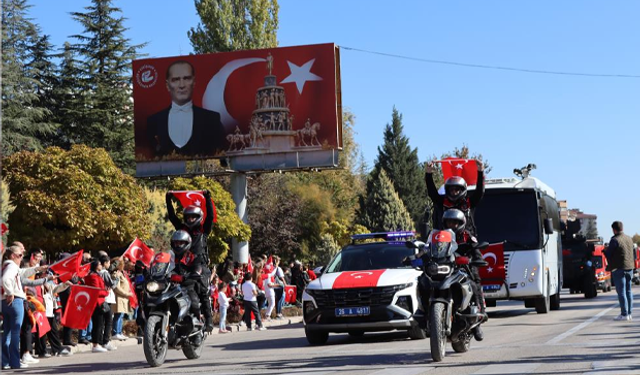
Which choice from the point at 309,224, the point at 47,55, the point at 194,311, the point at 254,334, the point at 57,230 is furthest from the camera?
the point at 309,224

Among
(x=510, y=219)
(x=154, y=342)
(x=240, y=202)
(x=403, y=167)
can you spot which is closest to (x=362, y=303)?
(x=154, y=342)

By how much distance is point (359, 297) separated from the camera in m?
15.7

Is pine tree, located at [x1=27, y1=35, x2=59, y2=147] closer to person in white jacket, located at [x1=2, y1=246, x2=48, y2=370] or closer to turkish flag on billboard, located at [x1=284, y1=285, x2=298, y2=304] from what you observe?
turkish flag on billboard, located at [x1=284, y1=285, x2=298, y2=304]

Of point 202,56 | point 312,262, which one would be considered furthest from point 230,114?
point 312,262

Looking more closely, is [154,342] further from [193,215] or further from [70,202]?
[70,202]

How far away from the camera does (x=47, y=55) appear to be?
186 ft

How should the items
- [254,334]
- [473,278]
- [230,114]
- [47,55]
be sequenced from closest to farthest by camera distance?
[473,278] → [254,334] → [230,114] → [47,55]

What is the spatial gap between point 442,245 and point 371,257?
209 inches

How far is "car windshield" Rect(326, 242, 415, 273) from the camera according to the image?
1702 cm

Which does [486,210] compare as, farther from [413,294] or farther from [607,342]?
[607,342]

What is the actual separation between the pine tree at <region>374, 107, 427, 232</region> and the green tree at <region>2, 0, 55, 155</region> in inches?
1581

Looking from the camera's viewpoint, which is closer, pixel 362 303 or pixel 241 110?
pixel 362 303

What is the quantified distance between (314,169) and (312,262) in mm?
20498

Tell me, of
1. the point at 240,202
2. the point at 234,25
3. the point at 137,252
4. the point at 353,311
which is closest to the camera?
the point at 353,311
